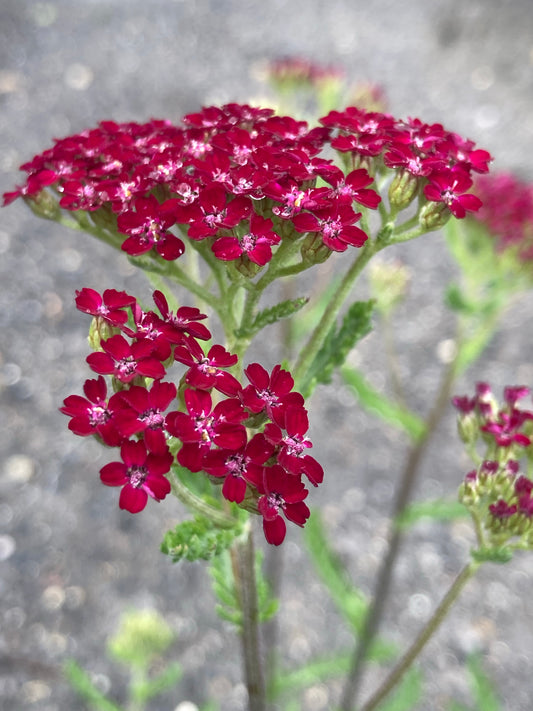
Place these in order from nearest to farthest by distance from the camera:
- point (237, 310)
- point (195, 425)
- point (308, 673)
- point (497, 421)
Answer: point (195, 425) → point (237, 310) → point (497, 421) → point (308, 673)

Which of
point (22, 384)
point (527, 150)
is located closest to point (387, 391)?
point (22, 384)

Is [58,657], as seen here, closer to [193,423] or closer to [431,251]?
[193,423]

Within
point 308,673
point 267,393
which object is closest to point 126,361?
point 267,393

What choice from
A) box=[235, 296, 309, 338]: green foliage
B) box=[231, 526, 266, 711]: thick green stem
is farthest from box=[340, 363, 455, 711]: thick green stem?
box=[235, 296, 309, 338]: green foliage

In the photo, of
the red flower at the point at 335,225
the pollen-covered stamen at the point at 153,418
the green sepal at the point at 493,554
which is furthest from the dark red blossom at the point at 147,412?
the green sepal at the point at 493,554

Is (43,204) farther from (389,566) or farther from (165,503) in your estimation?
(165,503)

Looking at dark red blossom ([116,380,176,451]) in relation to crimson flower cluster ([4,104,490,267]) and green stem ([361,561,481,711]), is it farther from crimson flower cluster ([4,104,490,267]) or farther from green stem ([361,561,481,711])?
green stem ([361,561,481,711])
